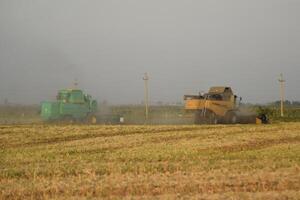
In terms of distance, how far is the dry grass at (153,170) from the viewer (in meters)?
11.7

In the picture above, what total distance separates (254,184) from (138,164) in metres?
5.28

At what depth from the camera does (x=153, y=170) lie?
15156 mm

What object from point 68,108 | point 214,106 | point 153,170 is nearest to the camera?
point 153,170

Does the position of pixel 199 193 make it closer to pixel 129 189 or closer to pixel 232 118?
pixel 129 189

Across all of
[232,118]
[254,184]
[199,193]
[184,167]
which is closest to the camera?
[199,193]

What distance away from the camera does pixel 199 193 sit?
37.6 feet

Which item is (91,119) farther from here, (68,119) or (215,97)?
(215,97)

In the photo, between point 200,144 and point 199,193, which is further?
point 200,144

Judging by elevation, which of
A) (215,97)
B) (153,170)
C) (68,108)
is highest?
(215,97)

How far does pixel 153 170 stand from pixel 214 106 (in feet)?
90.4

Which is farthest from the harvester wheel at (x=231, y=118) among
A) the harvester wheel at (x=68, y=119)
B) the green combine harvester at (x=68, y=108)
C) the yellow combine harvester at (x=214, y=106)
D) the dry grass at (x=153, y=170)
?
the dry grass at (x=153, y=170)

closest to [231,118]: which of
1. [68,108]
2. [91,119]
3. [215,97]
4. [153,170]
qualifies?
[215,97]

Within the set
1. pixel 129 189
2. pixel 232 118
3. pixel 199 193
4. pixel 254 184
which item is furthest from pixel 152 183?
pixel 232 118

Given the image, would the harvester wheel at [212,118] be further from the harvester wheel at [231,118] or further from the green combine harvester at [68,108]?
the green combine harvester at [68,108]
